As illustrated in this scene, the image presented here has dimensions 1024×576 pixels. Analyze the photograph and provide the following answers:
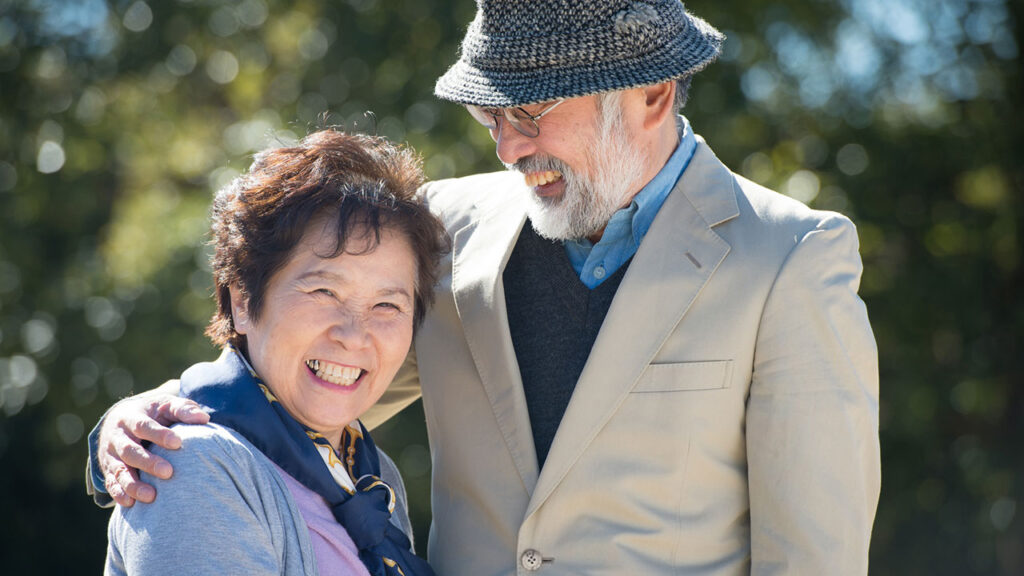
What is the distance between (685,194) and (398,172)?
677mm

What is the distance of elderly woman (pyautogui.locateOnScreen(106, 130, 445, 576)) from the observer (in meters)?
1.87

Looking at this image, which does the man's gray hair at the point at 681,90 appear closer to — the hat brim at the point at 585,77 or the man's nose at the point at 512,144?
the hat brim at the point at 585,77

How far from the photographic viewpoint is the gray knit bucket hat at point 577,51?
94.8 inches

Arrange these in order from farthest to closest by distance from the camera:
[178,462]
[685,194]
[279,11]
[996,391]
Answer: [279,11], [996,391], [685,194], [178,462]

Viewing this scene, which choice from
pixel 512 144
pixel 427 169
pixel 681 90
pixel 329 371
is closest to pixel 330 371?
pixel 329 371

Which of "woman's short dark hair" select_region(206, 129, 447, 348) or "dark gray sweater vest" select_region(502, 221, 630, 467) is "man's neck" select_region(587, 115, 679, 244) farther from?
"woman's short dark hair" select_region(206, 129, 447, 348)

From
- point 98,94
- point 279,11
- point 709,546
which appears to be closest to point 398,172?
point 709,546

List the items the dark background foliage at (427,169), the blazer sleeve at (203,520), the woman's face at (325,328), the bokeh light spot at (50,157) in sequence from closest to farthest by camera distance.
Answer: the blazer sleeve at (203,520)
the woman's face at (325,328)
the dark background foliage at (427,169)
the bokeh light spot at (50,157)

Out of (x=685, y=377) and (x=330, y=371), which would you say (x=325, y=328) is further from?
(x=685, y=377)

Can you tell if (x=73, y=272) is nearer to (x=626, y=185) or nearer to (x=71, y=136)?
(x=71, y=136)

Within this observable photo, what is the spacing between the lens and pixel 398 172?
2297 mm

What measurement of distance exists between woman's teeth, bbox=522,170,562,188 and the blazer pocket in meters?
0.55

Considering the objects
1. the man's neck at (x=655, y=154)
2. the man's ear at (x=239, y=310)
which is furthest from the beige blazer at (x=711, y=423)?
the man's ear at (x=239, y=310)

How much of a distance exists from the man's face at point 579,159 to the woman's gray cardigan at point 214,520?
932 mm
